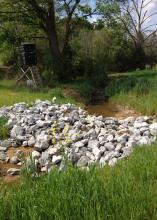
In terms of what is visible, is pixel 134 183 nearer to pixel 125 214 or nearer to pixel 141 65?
pixel 125 214

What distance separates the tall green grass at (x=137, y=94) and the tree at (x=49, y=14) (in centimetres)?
432

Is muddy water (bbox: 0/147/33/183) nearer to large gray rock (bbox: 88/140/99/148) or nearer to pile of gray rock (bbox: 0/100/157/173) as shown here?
pile of gray rock (bbox: 0/100/157/173)

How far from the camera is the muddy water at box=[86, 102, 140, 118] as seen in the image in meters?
15.5

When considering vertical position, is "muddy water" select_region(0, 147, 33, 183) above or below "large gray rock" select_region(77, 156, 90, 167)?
below

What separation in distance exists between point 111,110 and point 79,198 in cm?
1239

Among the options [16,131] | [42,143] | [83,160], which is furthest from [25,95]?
[83,160]

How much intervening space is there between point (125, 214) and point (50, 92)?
13.8m

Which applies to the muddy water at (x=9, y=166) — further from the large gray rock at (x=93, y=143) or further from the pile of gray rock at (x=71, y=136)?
the large gray rock at (x=93, y=143)

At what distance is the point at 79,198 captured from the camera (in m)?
4.43

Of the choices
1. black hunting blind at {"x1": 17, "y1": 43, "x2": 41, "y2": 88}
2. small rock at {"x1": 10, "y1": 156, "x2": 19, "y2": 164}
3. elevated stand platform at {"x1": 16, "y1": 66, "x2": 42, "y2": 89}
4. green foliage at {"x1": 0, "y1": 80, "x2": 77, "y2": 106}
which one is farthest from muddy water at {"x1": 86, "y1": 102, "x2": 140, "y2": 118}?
Result: small rock at {"x1": 10, "y1": 156, "x2": 19, "y2": 164}

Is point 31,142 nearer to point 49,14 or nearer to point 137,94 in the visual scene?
point 137,94

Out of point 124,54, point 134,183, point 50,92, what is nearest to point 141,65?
point 124,54

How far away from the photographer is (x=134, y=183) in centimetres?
515

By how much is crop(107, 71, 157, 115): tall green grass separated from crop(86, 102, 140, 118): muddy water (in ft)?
0.65
